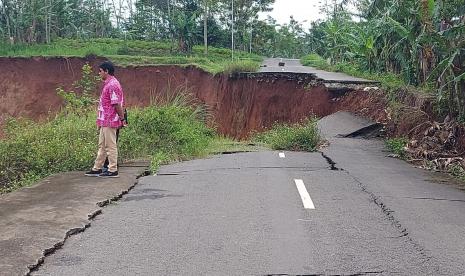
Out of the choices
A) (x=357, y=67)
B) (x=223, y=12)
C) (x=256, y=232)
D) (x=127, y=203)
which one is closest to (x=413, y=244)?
(x=256, y=232)

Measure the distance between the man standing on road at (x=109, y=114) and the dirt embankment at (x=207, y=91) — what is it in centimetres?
1006

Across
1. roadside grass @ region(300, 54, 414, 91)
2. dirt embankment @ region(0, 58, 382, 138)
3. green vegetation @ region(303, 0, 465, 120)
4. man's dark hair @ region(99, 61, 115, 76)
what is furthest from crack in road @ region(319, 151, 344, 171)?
dirt embankment @ region(0, 58, 382, 138)

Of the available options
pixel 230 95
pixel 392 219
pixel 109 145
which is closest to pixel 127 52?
pixel 230 95

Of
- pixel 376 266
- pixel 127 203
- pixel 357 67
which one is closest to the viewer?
pixel 376 266

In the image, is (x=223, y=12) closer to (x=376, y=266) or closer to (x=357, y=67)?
(x=357, y=67)

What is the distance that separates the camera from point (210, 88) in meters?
31.5

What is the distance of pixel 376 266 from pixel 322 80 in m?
20.4

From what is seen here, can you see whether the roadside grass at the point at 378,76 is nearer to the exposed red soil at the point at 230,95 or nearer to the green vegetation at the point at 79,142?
the exposed red soil at the point at 230,95

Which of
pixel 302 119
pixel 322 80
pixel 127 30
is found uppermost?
pixel 127 30

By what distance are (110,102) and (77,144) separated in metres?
2.36

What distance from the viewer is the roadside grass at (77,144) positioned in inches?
441

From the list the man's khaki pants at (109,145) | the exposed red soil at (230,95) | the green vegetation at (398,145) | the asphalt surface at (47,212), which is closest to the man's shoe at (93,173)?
the asphalt surface at (47,212)

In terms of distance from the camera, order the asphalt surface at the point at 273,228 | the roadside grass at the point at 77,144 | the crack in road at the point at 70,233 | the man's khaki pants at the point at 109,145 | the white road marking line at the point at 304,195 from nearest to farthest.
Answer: the crack in road at the point at 70,233 → the asphalt surface at the point at 273,228 → the white road marking line at the point at 304,195 → the man's khaki pants at the point at 109,145 → the roadside grass at the point at 77,144

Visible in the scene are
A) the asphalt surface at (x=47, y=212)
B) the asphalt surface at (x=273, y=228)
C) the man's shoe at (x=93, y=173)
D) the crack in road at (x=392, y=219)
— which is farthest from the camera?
the man's shoe at (x=93, y=173)
